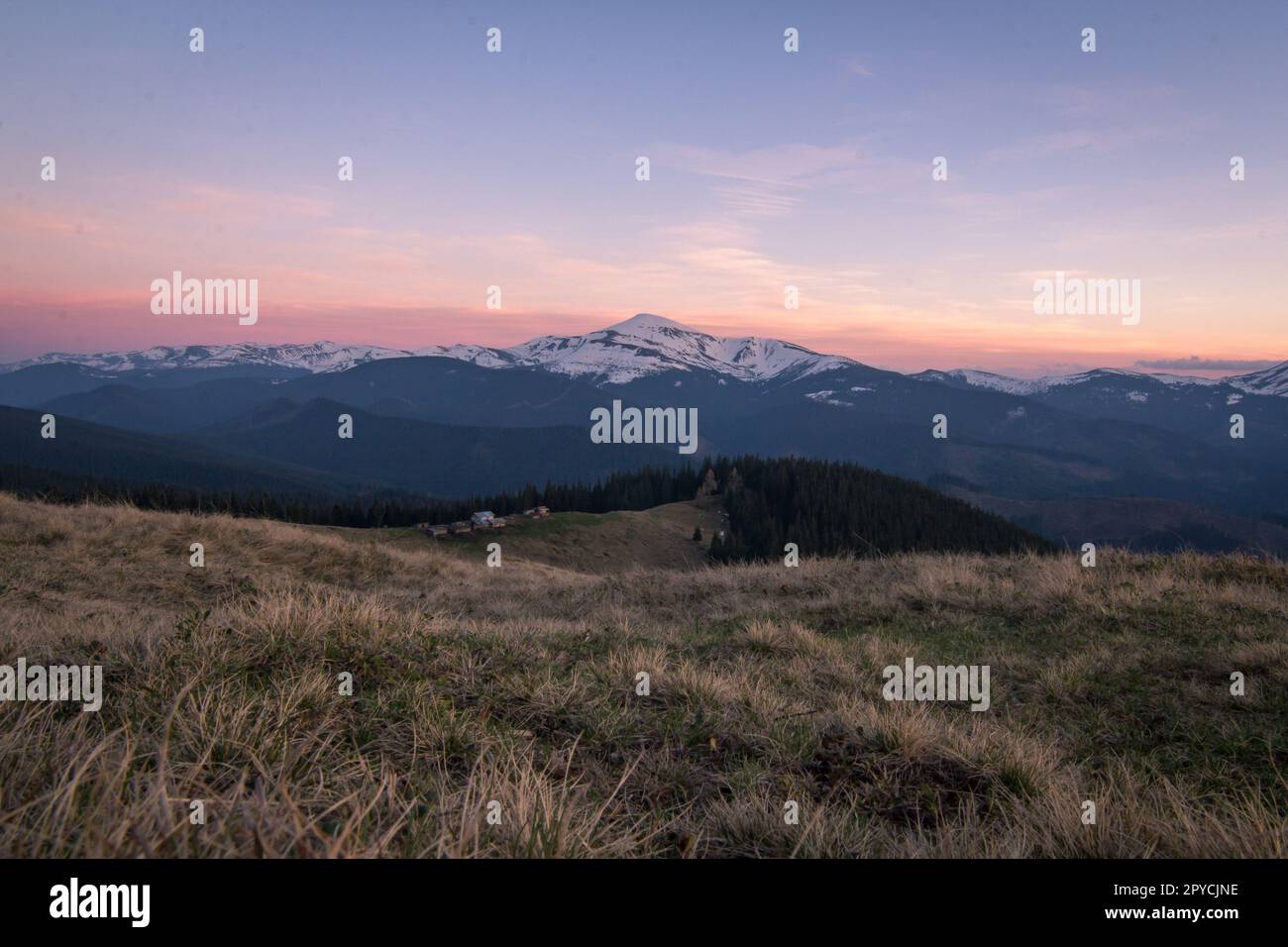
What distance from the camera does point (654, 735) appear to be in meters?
5.13

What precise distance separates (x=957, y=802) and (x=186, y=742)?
4.74m

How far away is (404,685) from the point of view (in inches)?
209

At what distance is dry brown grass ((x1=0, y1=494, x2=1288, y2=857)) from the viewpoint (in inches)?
117

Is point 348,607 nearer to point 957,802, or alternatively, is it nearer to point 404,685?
point 404,685

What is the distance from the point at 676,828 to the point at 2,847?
2914mm

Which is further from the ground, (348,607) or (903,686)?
(348,607)

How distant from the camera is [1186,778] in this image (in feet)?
17.6

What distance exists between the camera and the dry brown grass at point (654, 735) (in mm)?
2975

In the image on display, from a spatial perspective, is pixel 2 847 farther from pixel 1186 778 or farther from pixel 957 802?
pixel 1186 778

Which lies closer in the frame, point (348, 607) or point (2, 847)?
point (2, 847)
